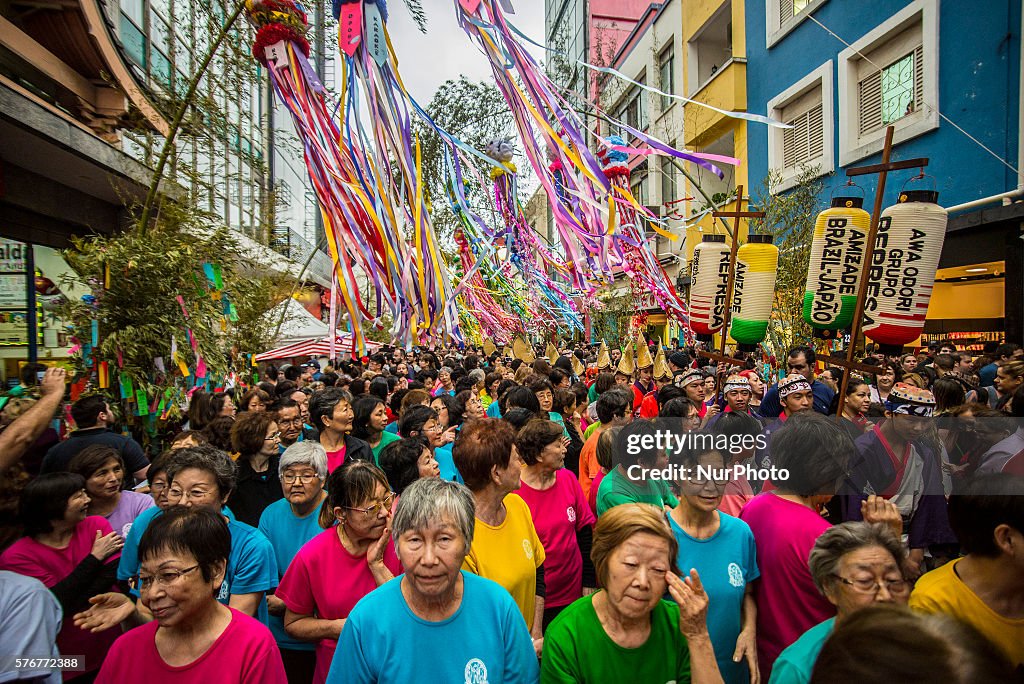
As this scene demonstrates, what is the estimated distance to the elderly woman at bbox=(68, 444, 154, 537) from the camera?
3.06 m

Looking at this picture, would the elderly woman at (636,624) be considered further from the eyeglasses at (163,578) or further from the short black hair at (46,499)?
the short black hair at (46,499)

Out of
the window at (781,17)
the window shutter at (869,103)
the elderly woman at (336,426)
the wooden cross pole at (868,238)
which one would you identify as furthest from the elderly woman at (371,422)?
the window at (781,17)

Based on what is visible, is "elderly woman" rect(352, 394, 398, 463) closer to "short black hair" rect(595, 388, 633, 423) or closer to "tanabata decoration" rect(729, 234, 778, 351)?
"short black hair" rect(595, 388, 633, 423)

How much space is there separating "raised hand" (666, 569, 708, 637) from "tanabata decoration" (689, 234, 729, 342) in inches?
217

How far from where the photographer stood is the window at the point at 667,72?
20.3 metres

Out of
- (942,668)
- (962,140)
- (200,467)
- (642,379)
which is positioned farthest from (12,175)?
(962,140)

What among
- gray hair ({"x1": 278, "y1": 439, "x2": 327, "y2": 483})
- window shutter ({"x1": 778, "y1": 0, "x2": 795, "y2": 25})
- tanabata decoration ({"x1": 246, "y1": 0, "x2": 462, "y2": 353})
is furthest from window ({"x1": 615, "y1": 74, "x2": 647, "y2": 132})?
gray hair ({"x1": 278, "y1": 439, "x2": 327, "y2": 483})

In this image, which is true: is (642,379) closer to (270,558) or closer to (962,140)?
(962,140)

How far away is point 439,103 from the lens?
17.1 meters

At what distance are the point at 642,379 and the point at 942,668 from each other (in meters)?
8.35

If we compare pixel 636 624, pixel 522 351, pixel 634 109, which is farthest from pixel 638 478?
pixel 634 109

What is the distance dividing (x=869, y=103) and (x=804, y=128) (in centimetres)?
218

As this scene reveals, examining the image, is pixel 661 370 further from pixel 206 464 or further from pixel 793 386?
pixel 206 464

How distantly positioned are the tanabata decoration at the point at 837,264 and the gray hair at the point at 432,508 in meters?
4.40
